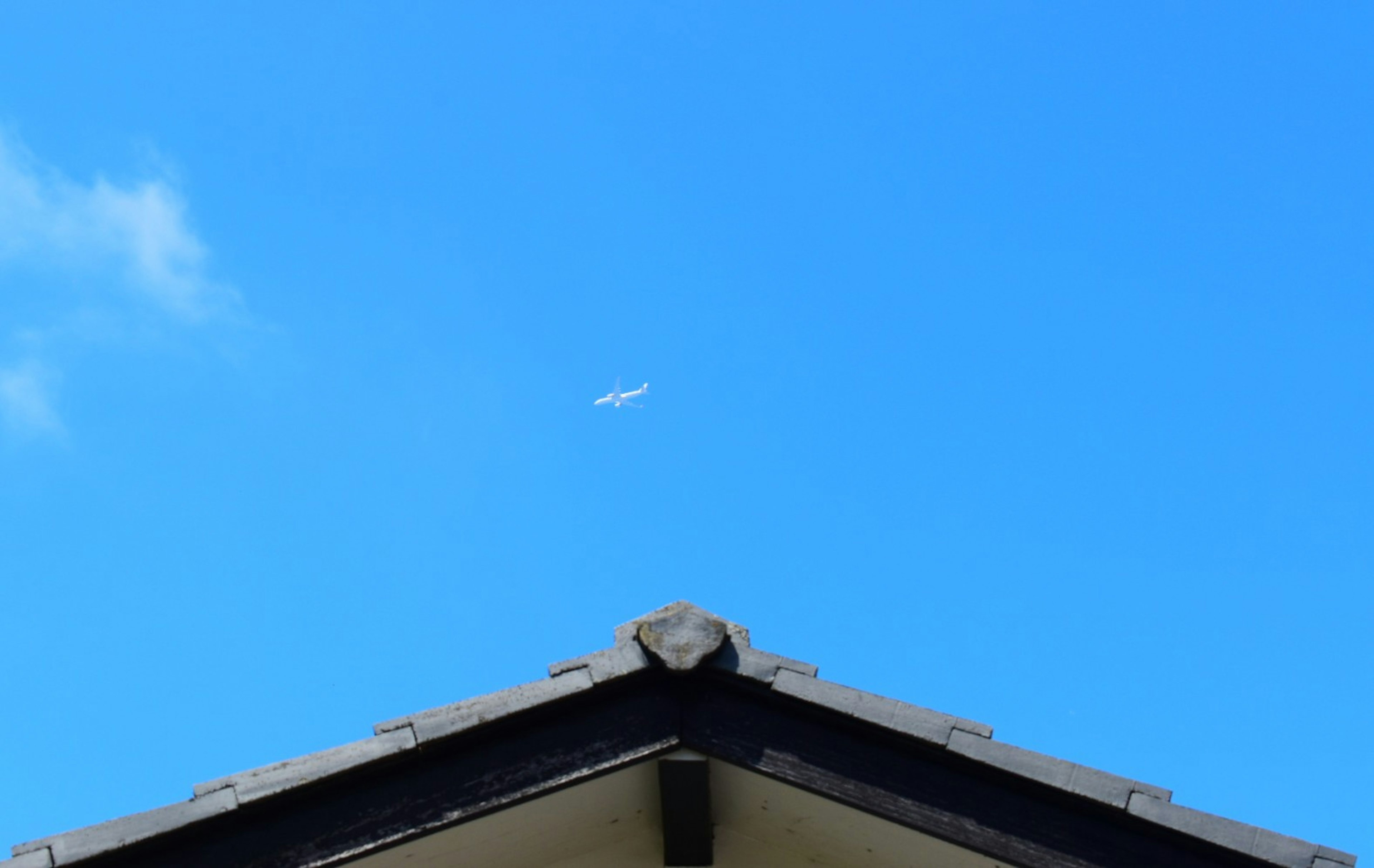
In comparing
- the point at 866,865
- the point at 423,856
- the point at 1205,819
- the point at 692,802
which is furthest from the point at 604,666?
the point at 1205,819

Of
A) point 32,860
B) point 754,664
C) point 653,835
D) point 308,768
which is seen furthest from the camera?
point 653,835

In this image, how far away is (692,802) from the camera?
480cm

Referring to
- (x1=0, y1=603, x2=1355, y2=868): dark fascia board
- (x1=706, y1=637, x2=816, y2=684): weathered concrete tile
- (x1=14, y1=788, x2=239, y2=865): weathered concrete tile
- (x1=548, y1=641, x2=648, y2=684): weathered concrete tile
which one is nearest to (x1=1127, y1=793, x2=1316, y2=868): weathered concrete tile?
(x1=0, y1=603, x2=1355, y2=868): dark fascia board

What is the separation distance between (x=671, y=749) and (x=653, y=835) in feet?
1.77

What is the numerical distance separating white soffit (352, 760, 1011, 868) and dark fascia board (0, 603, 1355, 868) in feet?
0.39

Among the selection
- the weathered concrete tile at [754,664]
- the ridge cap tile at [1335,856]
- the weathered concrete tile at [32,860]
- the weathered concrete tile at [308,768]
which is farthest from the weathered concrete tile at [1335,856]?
the weathered concrete tile at [32,860]

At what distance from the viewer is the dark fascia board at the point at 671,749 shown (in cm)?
433

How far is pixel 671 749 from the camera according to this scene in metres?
4.67

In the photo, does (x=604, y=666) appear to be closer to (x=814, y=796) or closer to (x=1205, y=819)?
(x=814, y=796)

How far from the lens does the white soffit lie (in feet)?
15.3

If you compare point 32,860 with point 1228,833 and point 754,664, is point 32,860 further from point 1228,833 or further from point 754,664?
point 1228,833

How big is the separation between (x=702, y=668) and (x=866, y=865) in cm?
104

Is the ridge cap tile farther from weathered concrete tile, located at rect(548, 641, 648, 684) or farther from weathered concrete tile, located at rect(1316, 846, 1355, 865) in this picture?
weathered concrete tile, located at rect(548, 641, 648, 684)

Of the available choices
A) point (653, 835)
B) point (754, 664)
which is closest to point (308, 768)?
point (653, 835)
